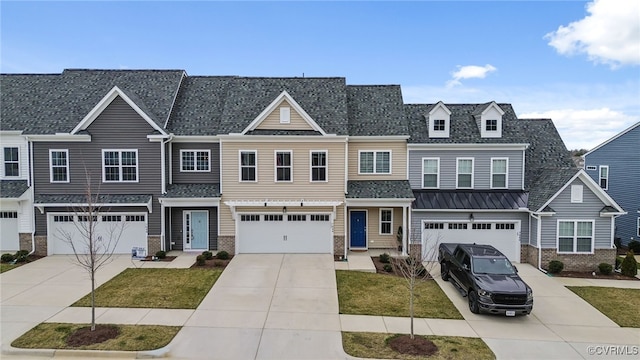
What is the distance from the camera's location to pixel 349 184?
2042 cm

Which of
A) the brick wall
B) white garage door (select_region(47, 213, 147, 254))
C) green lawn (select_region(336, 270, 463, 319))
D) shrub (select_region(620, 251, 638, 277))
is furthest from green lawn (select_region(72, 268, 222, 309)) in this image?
shrub (select_region(620, 251, 638, 277))

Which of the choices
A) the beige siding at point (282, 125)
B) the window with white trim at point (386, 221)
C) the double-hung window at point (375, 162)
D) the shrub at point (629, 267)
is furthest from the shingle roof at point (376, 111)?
the shrub at point (629, 267)

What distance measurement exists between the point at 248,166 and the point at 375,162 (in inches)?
276

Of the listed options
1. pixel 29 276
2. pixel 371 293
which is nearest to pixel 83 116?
pixel 29 276

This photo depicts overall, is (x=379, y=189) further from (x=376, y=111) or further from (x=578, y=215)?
(x=578, y=215)

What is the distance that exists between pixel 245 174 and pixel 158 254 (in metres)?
5.93

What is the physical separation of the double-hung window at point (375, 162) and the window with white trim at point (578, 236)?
8966 mm

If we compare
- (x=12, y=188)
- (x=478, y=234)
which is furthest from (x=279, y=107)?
(x=12, y=188)

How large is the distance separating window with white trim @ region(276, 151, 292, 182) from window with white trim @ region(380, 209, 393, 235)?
570cm

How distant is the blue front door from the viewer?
2105cm

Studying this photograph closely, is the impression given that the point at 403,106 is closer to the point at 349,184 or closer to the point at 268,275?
the point at 349,184

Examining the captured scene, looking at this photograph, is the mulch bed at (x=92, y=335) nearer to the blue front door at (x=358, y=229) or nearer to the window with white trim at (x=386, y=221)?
the blue front door at (x=358, y=229)

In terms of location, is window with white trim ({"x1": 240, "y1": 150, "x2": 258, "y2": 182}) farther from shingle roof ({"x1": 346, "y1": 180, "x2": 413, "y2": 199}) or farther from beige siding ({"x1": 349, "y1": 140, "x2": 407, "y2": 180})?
beige siding ({"x1": 349, "y1": 140, "x2": 407, "y2": 180})

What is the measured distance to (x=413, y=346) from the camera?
1022cm
